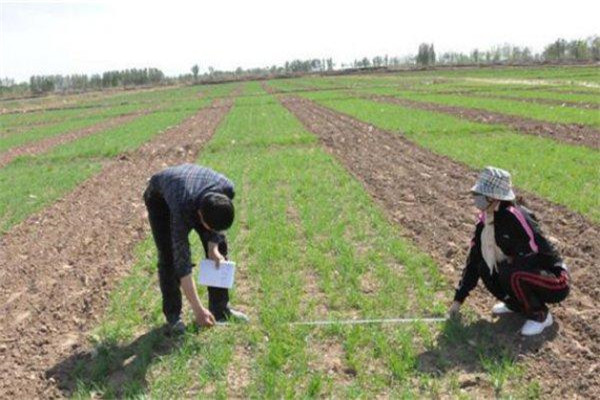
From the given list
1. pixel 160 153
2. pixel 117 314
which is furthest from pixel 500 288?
pixel 160 153

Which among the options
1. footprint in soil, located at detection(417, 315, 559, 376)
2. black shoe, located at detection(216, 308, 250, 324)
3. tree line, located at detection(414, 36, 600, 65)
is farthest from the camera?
tree line, located at detection(414, 36, 600, 65)

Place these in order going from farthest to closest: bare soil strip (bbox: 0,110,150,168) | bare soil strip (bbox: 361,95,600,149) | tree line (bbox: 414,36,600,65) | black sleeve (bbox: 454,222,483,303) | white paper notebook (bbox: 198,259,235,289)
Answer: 1. tree line (bbox: 414,36,600,65)
2. bare soil strip (bbox: 0,110,150,168)
3. bare soil strip (bbox: 361,95,600,149)
4. black sleeve (bbox: 454,222,483,303)
5. white paper notebook (bbox: 198,259,235,289)

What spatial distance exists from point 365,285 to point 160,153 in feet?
40.4

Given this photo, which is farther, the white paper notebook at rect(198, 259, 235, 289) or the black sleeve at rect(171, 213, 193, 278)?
the white paper notebook at rect(198, 259, 235, 289)

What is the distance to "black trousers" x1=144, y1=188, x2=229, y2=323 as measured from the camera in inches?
195

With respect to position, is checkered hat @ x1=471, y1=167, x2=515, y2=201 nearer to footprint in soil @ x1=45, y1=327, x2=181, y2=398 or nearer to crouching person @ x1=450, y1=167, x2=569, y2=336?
crouching person @ x1=450, y1=167, x2=569, y2=336

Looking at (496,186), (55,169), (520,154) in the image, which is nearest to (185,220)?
(496,186)

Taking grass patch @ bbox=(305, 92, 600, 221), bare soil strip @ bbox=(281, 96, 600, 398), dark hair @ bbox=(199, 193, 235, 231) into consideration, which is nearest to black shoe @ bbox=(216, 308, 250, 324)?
dark hair @ bbox=(199, 193, 235, 231)

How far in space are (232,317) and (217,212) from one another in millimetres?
1546

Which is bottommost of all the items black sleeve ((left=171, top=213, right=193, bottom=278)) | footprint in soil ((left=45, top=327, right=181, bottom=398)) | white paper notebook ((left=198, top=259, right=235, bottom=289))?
footprint in soil ((left=45, top=327, right=181, bottom=398))

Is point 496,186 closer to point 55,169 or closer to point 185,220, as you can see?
point 185,220

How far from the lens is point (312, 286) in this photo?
623 cm

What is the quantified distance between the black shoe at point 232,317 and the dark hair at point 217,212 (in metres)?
1.39

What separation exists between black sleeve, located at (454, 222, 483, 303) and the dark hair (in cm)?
207
